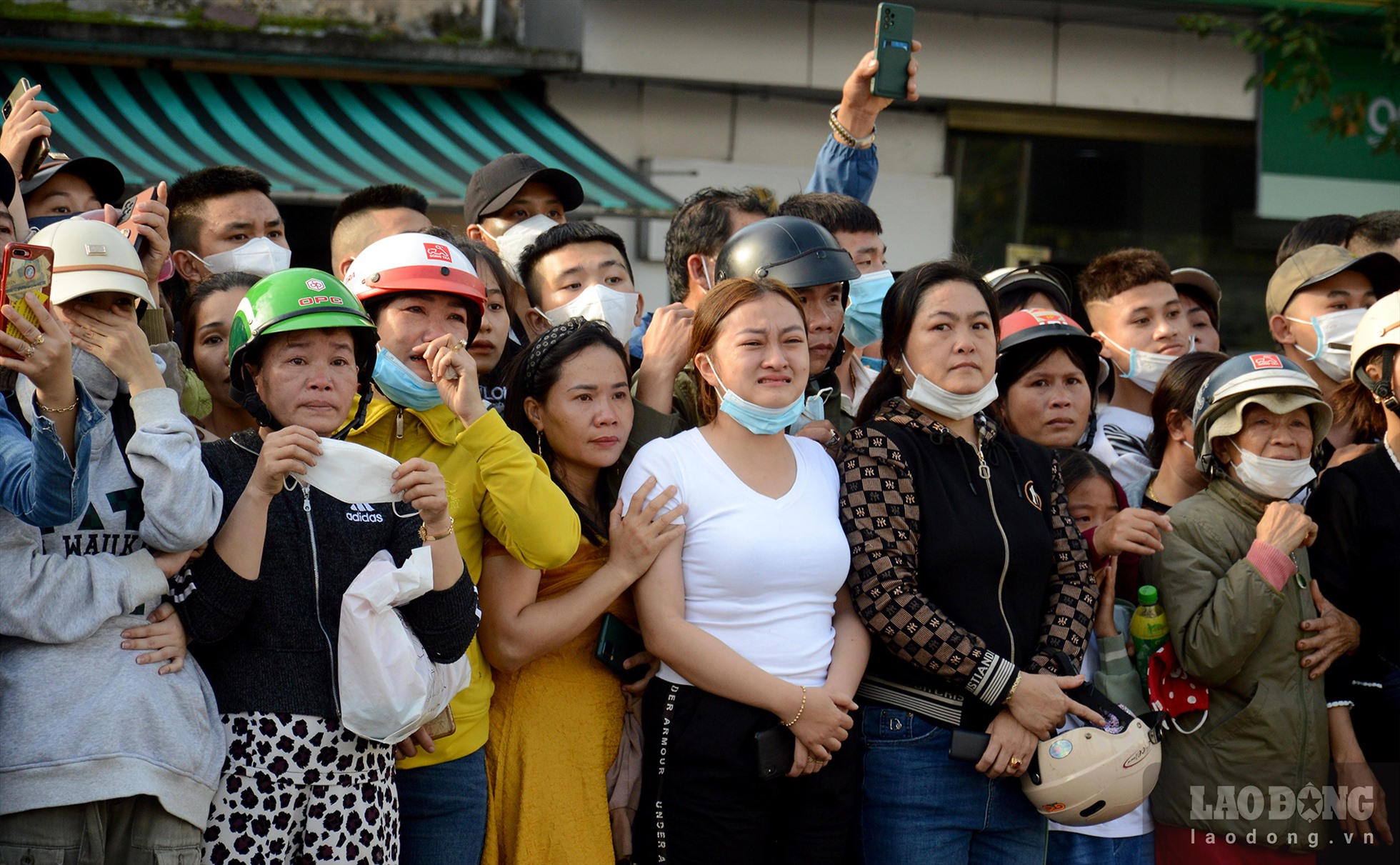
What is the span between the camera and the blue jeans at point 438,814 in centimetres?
339

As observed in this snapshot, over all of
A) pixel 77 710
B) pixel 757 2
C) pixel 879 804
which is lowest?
pixel 879 804

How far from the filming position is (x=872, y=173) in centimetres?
552

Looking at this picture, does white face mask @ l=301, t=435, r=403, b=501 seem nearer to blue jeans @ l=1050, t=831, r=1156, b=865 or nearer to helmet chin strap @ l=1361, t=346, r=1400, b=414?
blue jeans @ l=1050, t=831, r=1156, b=865

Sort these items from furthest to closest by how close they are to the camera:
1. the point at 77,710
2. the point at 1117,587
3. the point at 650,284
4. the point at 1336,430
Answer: the point at 650,284
the point at 1336,430
the point at 1117,587
the point at 77,710

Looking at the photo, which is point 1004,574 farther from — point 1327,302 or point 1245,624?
point 1327,302

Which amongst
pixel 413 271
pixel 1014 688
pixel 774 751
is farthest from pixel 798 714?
pixel 413 271

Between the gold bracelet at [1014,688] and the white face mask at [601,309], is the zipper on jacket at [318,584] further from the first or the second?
the gold bracelet at [1014,688]

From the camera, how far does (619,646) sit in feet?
12.0

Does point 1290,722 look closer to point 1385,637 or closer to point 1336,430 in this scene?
point 1385,637

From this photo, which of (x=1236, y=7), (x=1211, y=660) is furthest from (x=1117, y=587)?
(x=1236, y=7)

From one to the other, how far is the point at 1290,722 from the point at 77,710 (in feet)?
11.4

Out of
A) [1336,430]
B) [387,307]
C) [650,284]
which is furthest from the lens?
[650,284]

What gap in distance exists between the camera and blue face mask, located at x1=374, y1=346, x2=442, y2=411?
141 inches

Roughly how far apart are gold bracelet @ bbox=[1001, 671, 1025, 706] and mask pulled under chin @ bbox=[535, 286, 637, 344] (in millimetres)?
1750
